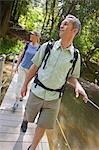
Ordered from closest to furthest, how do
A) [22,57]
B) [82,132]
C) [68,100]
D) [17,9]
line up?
[22,57], [82,132], [68,100], [17,9]

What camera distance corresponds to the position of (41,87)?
9.80 ft

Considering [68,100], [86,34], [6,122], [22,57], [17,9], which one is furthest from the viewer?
[17,9]

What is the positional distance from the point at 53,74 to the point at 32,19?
20.7 metres

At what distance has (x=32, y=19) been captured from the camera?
23.1m

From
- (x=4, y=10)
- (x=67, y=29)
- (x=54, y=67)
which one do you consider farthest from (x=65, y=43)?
(x=4, y=10)

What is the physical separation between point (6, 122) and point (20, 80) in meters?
0.90

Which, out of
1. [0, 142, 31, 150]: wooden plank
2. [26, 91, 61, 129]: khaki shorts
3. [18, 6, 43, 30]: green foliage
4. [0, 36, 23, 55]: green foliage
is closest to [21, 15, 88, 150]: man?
[26, 91, 61, 129]: khaki shorts

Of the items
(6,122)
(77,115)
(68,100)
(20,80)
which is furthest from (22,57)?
(68,100)

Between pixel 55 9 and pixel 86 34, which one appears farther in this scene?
pixel 55 9

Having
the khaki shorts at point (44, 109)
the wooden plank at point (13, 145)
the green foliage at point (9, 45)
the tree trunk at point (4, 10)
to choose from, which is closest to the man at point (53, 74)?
the khaki shorts at point (44, 109)

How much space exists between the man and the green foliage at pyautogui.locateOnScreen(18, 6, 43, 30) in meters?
18.8

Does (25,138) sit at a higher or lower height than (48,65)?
lower

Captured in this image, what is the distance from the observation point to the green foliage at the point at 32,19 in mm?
21995

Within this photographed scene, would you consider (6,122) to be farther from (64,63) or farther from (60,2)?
(60,2)
